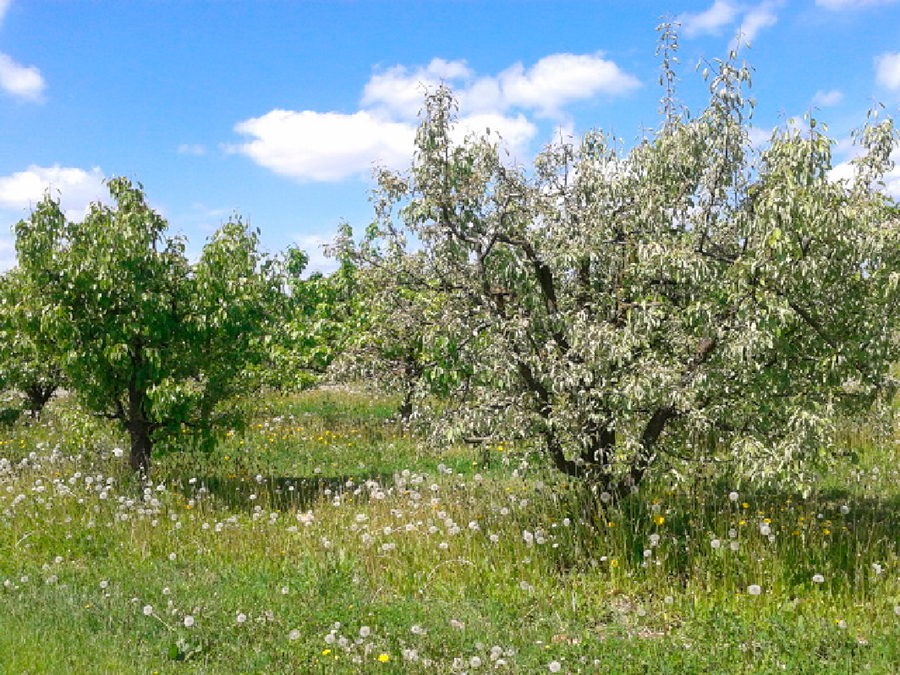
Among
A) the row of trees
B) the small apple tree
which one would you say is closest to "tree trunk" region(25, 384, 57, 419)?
the small apple tree

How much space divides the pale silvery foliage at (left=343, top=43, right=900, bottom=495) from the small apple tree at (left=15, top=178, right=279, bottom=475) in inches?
152

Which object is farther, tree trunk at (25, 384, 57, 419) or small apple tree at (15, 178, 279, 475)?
tree trunk at (25, 384, 57, 419)

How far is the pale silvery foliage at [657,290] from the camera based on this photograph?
6.79 metres

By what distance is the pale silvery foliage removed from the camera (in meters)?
6.79

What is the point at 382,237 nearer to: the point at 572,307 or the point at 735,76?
the point at 572,307

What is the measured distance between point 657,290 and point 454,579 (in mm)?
3619

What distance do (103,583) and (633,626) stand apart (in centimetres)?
513

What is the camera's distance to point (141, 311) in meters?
10.6

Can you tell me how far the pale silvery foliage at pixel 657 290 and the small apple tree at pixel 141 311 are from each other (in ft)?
12.7

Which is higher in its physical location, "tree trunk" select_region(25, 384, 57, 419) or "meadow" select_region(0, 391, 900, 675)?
"tree trunk" select_region(25, 384, 57, 419)

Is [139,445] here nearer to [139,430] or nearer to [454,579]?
[139,430]

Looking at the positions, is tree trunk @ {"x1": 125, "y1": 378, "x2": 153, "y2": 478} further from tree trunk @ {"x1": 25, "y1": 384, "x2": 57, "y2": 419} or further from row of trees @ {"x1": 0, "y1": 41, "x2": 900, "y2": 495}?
tree trunk @ {"x1": 25, "y1": 384, "x2": 57, "y2": 419}

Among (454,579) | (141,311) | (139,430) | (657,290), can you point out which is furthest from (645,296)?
(139,430)

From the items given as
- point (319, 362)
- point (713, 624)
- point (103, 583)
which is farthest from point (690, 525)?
point (319, 362)
